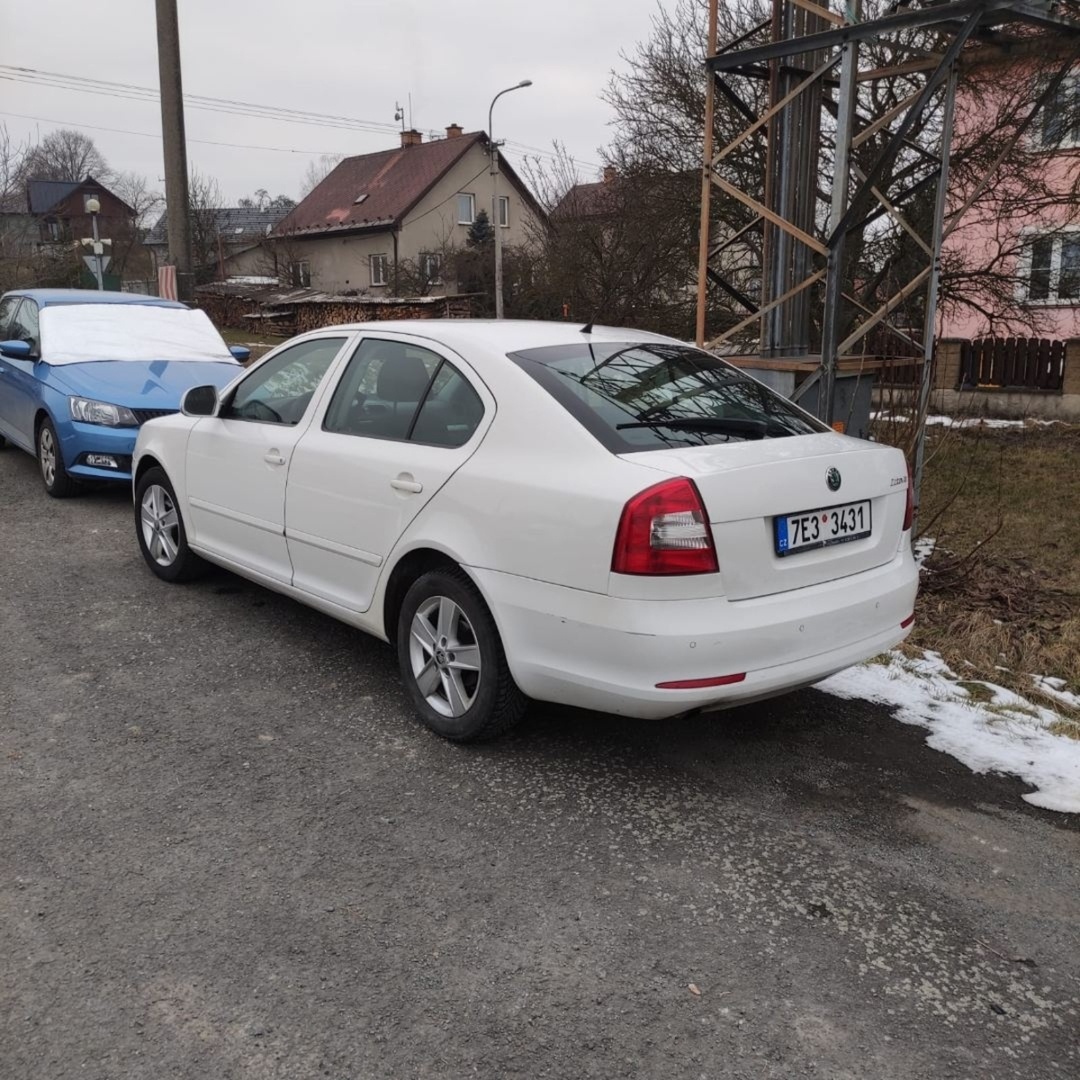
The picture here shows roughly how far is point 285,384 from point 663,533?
2532 mm

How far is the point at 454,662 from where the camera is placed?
3.93 meters

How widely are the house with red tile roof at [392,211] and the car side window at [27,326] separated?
31.8 meters

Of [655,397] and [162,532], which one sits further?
[162,532]

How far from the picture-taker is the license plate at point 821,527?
3453 millimetres

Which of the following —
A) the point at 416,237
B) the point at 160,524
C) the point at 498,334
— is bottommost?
the point at 160,524

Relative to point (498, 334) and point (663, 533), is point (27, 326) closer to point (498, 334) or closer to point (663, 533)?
point (498, 334)

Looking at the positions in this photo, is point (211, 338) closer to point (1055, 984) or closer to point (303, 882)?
point (303, 882)

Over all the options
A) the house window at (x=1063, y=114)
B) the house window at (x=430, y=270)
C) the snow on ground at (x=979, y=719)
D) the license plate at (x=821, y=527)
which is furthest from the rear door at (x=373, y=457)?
the house window at (x=430, y=270)

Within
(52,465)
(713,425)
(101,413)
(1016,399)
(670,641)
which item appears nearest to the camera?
(670,641)

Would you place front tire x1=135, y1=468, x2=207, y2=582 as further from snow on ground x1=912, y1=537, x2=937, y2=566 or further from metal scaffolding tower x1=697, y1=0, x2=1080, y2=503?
snow on ground x1=912, y1=537, x2=937, y2=566

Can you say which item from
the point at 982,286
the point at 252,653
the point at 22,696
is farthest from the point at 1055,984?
the point at 982,286

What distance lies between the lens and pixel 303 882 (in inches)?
121

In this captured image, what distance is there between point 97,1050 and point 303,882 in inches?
30.3

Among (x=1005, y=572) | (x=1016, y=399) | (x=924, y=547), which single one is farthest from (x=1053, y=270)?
(x=1005, y=572)
